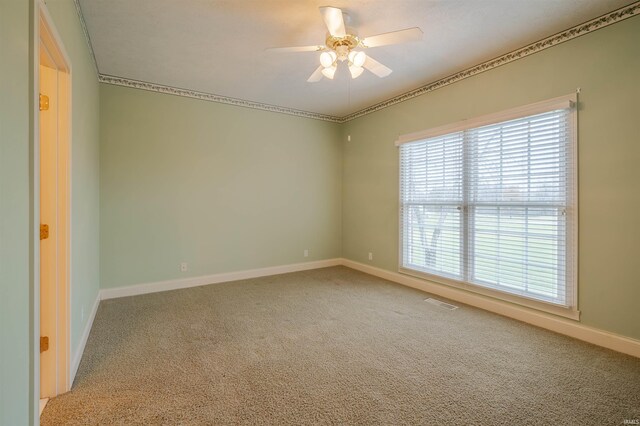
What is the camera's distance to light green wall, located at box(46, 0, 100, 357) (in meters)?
2.11

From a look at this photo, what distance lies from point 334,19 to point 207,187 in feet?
10.1

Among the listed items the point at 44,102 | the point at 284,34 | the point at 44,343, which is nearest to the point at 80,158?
the point at 44,102

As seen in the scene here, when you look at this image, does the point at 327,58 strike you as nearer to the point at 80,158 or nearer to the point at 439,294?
the point at 80,158

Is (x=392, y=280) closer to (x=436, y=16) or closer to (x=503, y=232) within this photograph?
(x=503, y=232)

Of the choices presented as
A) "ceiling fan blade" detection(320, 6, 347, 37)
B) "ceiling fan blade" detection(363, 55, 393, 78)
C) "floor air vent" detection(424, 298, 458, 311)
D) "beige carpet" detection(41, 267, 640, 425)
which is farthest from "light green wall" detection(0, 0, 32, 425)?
"floor air vent" detection(424, 298, 458, 311)

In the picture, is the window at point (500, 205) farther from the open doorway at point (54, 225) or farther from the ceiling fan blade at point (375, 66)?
the open doorway at point (54, 225)

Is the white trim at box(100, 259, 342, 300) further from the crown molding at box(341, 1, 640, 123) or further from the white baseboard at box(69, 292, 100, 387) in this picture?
the crown molding at box(341, 1, 640, 123)

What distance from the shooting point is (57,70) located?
1.95m

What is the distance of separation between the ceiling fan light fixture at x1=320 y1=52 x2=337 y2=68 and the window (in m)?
1.94

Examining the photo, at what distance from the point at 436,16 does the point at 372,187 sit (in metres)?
2.80

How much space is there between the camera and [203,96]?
14.5 ft

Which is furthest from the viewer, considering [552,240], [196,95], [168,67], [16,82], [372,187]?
[372,187]

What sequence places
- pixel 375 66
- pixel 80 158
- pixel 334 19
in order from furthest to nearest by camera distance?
pixel 375 66, pixel 80 158, pixel 334 19

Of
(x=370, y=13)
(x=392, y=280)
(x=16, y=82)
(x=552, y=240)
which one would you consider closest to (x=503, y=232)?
(x=552, y=240)
